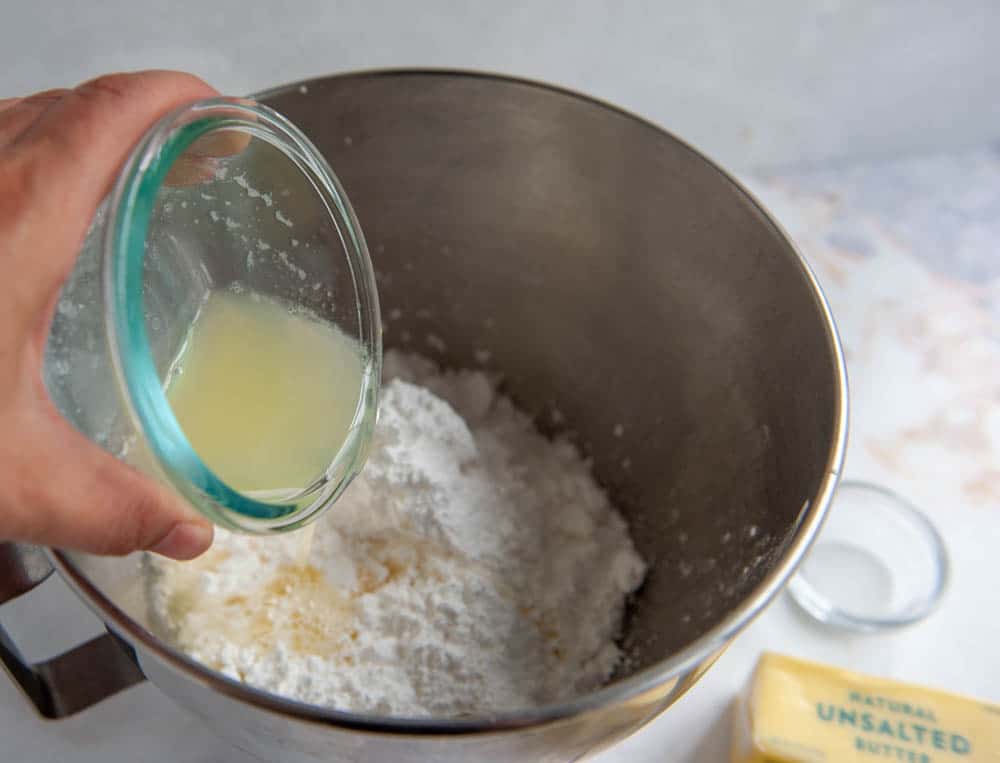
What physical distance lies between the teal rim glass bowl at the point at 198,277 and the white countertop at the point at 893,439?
352 millimetres

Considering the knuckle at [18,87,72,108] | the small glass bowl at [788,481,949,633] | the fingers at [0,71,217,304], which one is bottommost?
the small glass bowl at [788,481,949,633]

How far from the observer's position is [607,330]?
35.9 inches

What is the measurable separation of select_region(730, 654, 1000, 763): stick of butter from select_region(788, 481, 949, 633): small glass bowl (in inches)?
4.1

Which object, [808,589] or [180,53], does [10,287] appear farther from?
[808,589]

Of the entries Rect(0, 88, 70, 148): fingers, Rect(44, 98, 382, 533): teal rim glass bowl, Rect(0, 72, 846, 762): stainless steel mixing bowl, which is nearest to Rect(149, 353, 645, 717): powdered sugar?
Rect(0, 72, 846, 762): stainless steel mixing bowl

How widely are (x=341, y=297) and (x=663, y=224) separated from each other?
1.02 feet

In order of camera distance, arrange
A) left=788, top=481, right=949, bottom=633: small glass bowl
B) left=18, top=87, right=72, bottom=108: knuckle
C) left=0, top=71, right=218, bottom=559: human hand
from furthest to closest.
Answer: left=788, top=481, right=949, bottom=633: small glass bowl
left=18, top=87, right=72, bottom=108: knuckle
left=0, top=71, right=218, bottom=559: human hand

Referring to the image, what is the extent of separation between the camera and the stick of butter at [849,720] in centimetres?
70

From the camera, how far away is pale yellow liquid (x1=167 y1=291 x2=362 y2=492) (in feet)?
1.85

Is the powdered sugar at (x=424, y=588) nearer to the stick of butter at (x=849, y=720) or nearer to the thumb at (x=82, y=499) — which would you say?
the stick of butter at (x=849, y=720)

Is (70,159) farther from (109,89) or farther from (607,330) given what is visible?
(607,330)

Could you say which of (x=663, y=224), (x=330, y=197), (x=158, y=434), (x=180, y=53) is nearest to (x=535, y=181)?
(x=663, y=224)

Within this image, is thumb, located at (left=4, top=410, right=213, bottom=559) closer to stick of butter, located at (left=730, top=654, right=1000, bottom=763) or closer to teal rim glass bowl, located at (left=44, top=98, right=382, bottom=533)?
teal rim glass bowl, located at (left=44, top=98, right=382, bottom=533)

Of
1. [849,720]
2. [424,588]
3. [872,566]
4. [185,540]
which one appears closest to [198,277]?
[185,540]
